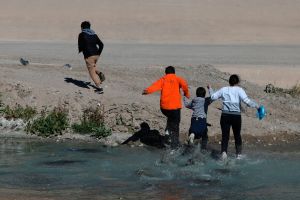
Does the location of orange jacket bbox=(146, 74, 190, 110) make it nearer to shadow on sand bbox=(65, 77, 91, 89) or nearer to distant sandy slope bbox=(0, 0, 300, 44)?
shadow on sand bbox=(65, 77, 91, 89)

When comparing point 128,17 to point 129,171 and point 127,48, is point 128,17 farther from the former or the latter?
point 129,171

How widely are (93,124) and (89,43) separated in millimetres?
1661

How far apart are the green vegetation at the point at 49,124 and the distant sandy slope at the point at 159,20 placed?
1250 inches

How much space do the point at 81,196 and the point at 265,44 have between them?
37.1 m

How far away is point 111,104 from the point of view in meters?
16.6

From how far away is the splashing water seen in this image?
1121 centimetres

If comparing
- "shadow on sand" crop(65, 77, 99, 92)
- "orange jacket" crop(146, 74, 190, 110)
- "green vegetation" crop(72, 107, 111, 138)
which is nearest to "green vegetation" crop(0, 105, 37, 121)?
"green vegetation" crop(72, 107, 111, 138)

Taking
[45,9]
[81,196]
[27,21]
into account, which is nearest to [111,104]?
[81,196]

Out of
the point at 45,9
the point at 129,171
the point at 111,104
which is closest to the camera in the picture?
the point at 129,171

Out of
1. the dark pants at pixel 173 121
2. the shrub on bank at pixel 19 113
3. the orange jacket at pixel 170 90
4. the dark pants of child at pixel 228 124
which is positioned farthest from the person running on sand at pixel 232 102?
the shrub on bank at pixel 19 113

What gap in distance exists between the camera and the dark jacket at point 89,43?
16203 mm

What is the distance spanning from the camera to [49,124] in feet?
52.4

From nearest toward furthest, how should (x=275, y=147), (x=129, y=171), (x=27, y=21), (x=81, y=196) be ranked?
(x=81, y=196), (x=129, y=171), (x=275, y=147), (x=27, y=21)

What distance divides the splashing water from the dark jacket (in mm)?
2044
